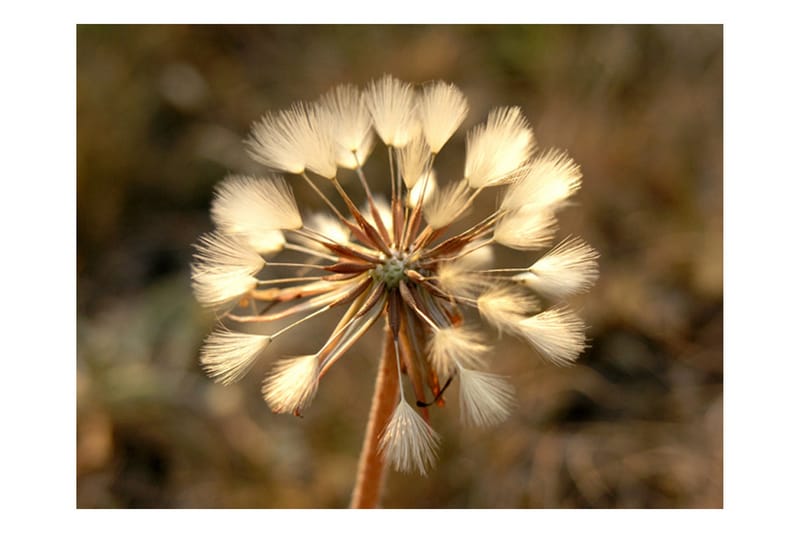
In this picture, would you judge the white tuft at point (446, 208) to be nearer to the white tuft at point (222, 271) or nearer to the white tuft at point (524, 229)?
the white tuft at point (524, 229)

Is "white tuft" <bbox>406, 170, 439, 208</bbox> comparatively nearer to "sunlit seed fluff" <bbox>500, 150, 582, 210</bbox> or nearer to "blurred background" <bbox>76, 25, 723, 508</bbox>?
"sunlit seed fluff" <bbox>500, 150, 582, 210</bbox>

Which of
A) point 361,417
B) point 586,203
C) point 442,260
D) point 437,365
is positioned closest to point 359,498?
point 437,365

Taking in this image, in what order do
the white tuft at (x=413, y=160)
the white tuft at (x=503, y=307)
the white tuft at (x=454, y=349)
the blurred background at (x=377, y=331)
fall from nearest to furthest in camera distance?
1. the white tuft at (x=454, y=349)
2. the white tuft at (x=503, y=307)
3. the white tuft at (x=413, y=160)
4. the blurred background at (x=377, y=331)

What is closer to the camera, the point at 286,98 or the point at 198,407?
the point at 198,407

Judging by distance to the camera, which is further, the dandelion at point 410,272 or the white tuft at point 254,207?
the white tuft at point 254,207

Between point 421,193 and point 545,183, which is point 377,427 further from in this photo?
point 545,183

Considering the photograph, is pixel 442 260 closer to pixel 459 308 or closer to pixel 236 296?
pixel 459 308

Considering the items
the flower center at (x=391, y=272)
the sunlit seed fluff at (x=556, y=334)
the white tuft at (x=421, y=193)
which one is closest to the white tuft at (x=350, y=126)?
the white tuft at (x=421, y=193)

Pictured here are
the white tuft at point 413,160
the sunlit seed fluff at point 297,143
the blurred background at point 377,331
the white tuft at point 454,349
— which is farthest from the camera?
the blurred background at point 377,331
